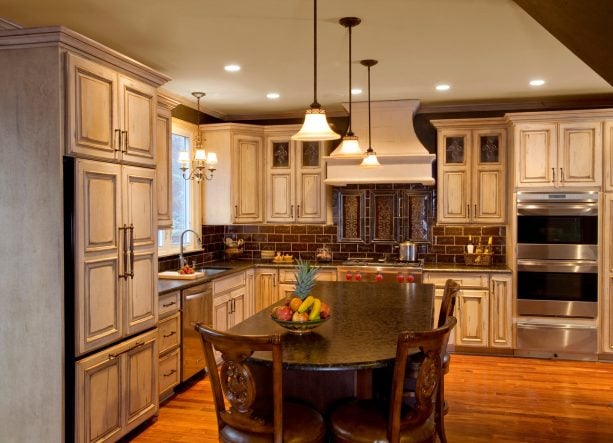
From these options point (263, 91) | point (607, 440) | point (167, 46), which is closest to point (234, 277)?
point (263, 91)

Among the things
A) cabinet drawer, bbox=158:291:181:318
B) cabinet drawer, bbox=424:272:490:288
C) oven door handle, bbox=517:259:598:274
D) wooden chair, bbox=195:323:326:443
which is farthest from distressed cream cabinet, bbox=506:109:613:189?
wooden chair, bbox=195:323:326:443

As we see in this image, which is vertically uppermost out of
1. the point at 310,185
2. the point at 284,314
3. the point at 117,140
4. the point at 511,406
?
the point at 117,140

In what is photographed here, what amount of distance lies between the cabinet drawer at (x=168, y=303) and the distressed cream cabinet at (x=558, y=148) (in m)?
3.54

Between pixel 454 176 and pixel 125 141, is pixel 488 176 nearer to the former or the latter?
pixel 454 176

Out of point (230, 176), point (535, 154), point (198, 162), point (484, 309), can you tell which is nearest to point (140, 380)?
point (198, 162)

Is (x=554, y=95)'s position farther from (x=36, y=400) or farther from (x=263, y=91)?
(x=36, y=400)

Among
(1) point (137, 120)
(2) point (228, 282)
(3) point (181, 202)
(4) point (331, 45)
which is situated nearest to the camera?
(1) point (137, 120)

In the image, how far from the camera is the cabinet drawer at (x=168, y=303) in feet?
13.4

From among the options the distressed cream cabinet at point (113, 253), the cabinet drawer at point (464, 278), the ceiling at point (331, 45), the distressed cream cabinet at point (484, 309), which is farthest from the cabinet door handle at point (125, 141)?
the distressed cream cabinet at point (484, 309)

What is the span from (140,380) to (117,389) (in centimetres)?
27

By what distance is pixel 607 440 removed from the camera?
3.62 meters

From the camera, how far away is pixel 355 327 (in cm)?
280

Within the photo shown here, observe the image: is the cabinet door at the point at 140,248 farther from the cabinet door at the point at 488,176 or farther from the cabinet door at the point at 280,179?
the cabinet door at the point at 488,176

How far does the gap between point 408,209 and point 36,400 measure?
14.4ft
